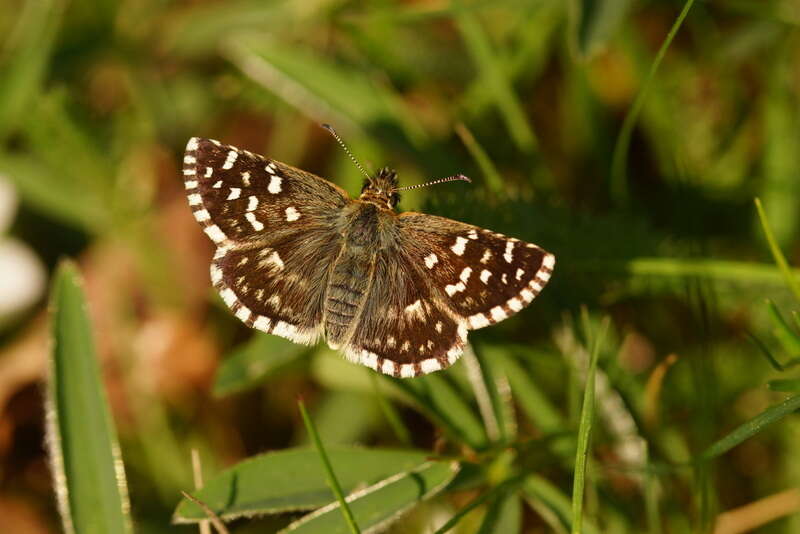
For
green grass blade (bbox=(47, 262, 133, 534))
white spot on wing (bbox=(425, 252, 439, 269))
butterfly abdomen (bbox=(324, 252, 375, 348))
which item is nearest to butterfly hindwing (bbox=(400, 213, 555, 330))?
white spot on wing (bbox=(425, 252, 439, 269))

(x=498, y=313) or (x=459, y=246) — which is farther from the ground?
(x=459, y=246)

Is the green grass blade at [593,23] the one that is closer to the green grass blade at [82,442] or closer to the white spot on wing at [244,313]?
the white spot on wing at [244,313]

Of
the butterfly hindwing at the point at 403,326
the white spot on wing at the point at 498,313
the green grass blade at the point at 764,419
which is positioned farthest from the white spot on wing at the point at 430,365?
the green grass blade at the point at 764,419

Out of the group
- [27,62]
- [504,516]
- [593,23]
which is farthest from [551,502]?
[27,62]

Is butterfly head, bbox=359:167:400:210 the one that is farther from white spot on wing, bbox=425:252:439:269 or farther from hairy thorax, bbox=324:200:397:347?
white spot on wing, bbox=425:252:439:269

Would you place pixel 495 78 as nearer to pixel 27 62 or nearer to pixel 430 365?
pixel 430 365

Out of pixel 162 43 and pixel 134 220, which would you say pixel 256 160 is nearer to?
pixel 134 220

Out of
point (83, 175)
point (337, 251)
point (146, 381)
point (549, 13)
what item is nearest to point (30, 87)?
point (83, 175)
